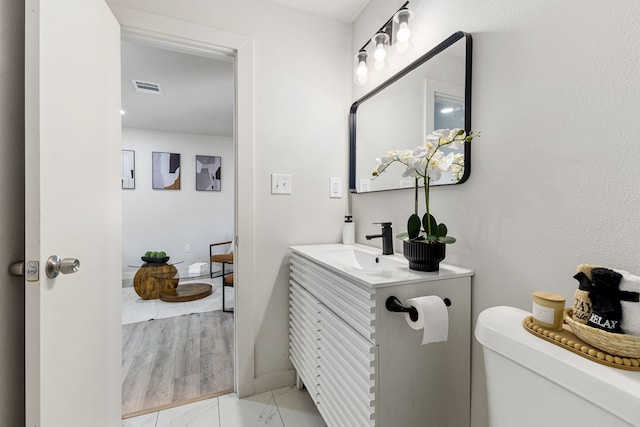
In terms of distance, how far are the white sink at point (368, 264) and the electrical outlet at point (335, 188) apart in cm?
32

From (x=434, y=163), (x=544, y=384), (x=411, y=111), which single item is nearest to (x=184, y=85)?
(x=411, y=111)

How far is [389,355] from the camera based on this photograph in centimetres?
92

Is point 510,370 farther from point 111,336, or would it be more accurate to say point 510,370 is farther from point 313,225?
point 111,336

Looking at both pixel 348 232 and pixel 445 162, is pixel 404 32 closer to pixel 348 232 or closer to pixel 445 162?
pixel 445 162

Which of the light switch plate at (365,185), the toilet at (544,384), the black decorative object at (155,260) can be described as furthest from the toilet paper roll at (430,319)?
A: the black decorative object at (155,260)

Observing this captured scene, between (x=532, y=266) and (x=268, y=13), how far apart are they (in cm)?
Answer: 178

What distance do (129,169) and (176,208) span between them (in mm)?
826

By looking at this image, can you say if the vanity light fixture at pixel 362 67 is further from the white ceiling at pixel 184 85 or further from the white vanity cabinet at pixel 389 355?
the white vanity cabinet at pixel 389 355

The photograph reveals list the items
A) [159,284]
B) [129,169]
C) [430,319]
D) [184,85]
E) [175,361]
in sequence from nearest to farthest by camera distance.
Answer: [430,319], [175,361], [184,85], [159,284], [129,169]

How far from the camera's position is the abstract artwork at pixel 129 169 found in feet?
13.6

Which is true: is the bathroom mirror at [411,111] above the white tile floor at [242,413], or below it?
above

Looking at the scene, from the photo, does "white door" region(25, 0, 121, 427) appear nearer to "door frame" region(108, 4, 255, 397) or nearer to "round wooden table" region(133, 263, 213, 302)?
"door frame" region(108, 4, 255, 397)

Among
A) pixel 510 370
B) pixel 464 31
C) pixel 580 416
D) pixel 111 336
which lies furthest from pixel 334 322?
pixel 464 31

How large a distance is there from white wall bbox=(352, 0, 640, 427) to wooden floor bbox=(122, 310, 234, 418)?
59.0 inches
